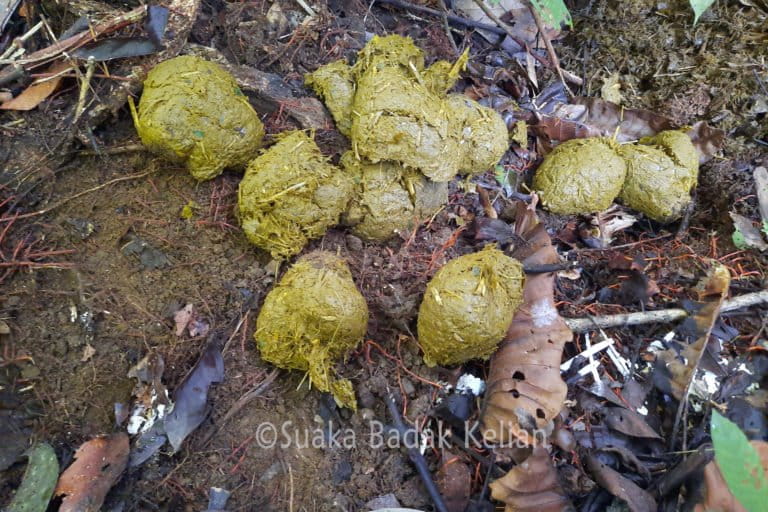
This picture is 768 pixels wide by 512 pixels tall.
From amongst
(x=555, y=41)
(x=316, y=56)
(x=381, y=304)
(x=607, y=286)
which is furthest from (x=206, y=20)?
(x=607, y=286)

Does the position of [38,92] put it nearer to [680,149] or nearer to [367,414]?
[367,414]

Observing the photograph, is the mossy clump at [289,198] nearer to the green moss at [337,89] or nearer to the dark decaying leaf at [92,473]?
the green moss at [337,89]

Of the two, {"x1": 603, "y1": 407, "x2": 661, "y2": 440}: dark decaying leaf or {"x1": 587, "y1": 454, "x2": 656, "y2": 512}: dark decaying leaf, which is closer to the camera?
{"x1": 587, "y1": 454, "x2": 656, "y2": 512}: dark decaying leaf

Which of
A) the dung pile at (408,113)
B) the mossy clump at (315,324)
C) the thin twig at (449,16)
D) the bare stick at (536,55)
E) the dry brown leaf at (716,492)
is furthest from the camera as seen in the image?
the bare stick at (536,55)

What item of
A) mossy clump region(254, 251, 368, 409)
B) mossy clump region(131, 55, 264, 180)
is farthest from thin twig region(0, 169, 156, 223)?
mossy clump region(254, 251, 368, 409)

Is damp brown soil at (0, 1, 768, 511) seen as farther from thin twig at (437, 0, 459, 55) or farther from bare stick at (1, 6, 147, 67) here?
thin twig at (437, 0, 459, 55)

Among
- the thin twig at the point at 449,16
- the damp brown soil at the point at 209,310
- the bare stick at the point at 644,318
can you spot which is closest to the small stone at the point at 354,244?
the damp brown soil at the point at 209,310

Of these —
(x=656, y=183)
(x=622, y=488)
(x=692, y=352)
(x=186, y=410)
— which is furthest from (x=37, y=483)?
(x=656, y=183)
